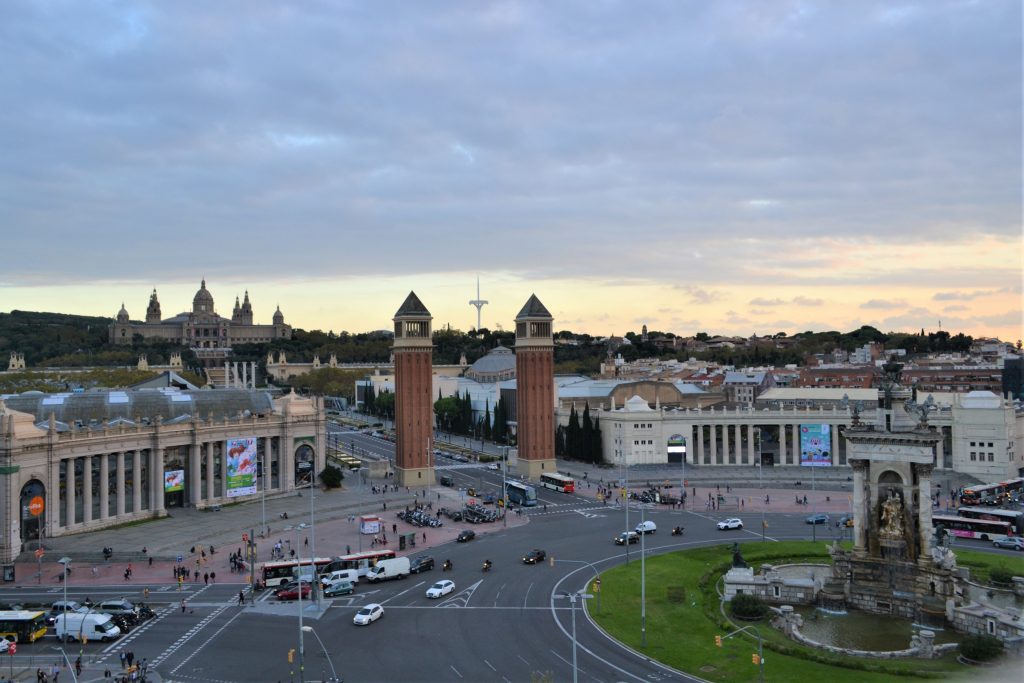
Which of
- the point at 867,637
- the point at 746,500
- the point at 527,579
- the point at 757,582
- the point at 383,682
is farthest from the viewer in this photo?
the point at 746,500

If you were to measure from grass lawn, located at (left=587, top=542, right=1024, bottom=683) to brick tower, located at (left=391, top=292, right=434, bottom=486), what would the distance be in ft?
159

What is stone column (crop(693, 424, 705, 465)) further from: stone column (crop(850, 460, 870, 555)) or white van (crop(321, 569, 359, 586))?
white van (crop(321, 569, 359, 586))

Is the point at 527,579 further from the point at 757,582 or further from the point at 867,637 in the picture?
the point at 867,637

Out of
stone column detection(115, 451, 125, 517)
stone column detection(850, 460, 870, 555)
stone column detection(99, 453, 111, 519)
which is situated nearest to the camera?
stone column detection(850, 460, 870, 555)

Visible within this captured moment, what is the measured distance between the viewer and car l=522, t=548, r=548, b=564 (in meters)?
66.1

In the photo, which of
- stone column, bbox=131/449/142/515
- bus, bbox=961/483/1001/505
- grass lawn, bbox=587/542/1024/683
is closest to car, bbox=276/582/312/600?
grass lawn, bbox=587/542/1024/683

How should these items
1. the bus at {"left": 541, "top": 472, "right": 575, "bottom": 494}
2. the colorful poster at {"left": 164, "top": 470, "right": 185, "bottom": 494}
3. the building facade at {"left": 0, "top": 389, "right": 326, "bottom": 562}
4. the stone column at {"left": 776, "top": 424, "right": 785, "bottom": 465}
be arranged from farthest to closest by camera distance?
the stone column at {"left": 776, "top": 424, "right": 785, "bottom": 465} → the bus at {"left": 541, "top": 472, "right": 575, "bottom": 494} → the colorful poster at {"left": 164, "top": 470, "right": 185, "bottom": 494} → the building facade at {"left": 0, "top": 389, "right": 326, "bottom": 562}

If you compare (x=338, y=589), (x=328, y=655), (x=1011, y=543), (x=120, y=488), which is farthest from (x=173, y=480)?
(x=1011, y=543)

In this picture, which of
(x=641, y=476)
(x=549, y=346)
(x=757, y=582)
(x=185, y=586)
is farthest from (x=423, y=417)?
(x=757, y=582)

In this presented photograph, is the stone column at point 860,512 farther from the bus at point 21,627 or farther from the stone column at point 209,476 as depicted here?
the stone column at point 209,476

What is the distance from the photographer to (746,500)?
94.2m

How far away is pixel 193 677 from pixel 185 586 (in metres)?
→ 19.7

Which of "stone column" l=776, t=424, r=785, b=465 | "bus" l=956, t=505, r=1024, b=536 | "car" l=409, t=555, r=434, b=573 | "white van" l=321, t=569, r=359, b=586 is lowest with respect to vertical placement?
"car" l=409, t=555, r=434, b=573

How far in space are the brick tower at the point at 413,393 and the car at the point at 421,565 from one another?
43.0 meters
